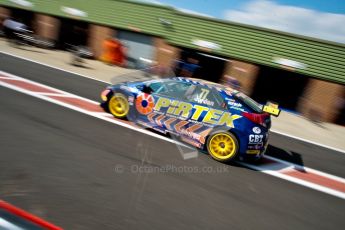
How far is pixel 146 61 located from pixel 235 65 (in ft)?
21.1

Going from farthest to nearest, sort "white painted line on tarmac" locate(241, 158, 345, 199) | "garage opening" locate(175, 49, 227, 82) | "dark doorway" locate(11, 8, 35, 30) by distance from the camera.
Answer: "dark doorway" locate(11, 8, 35, 30)
"garage opening" locate(175, 49, 227, 82)
"white painted line on tarmac" locate(241, 158, 345, 199)

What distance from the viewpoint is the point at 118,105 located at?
339 inches

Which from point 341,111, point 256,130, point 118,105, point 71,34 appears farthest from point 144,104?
point 71,34

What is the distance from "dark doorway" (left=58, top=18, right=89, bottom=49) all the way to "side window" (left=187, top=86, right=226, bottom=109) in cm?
1899

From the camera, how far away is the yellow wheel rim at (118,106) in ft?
27.6

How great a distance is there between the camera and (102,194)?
4668mm

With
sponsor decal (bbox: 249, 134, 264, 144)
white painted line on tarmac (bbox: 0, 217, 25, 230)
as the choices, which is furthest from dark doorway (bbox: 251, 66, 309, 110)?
white painted line on tarmac (bbox: 0, 217, 25, 230)

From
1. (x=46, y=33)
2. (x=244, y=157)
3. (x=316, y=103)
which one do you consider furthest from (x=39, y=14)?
(x=244, y=157)

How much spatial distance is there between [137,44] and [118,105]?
1405 centimetres

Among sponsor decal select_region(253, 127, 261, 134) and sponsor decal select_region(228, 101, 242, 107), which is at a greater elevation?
sponsor decal select_region(228, 101, 242, 107)

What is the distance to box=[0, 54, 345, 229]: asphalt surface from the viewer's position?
14.0ft

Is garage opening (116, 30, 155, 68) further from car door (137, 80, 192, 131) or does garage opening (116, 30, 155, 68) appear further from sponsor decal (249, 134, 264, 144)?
sponsor decal (249, 134, 264, 144)

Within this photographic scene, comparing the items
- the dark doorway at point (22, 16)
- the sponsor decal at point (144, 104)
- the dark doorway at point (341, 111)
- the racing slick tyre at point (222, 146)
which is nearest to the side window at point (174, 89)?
the sponsor decal at point (144, 104)

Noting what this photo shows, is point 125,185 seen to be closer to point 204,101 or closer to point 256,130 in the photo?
point 204,101
